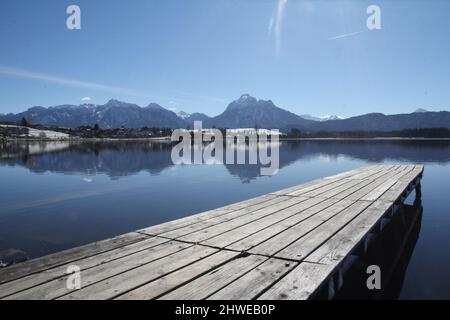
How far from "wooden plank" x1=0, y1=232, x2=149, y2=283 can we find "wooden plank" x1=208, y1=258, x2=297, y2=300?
8.78 ft

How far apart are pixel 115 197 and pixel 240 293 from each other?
1772 cm

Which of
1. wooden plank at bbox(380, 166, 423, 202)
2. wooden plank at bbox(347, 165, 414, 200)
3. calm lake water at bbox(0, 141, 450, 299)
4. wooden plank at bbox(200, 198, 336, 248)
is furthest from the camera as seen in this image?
wooden plank at bbox(347, 165, 414, 200)

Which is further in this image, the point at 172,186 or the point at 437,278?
the point at 172,186

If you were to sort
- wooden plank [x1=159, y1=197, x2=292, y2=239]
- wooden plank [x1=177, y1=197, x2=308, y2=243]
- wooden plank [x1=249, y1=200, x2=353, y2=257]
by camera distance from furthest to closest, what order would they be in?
wooden plank [x1=159, y1=197, x2=292, y2=239], wooden plank [x1=177, y1=197, x2=308, y2=243], wooden plank [x1=249, y1=200, x2=353, y2=257]

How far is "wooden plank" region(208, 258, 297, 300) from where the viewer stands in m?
4.21

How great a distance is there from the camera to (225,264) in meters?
5.21

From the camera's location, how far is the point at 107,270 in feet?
16.2

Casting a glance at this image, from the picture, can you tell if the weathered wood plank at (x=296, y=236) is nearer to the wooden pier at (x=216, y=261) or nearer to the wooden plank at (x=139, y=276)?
the wooden pier at (x=216, y=261)

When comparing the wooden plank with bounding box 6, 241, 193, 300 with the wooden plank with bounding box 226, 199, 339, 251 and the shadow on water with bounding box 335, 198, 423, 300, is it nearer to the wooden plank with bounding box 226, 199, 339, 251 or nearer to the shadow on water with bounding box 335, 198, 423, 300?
the wooden plank with bounding box 226, 199, 339, 251

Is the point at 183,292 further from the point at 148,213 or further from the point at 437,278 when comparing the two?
the point at 148,213

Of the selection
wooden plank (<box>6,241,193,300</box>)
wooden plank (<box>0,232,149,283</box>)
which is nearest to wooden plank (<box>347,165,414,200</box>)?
wooden plank (<box>6,241,193,300</box>)

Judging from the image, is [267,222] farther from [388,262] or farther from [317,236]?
[388,262]
